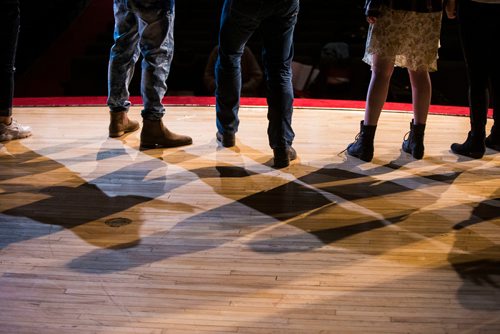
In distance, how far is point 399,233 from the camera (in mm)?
2012

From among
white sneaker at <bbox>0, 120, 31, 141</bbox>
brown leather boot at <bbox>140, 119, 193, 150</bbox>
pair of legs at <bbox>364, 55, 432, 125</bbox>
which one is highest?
pair of legs at <bbox>364, 55, 432, 125</bbox>

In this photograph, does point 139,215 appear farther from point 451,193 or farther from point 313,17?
point 313,17

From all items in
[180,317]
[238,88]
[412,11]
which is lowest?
[180,317]

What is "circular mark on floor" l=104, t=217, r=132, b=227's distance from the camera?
81.4 inches

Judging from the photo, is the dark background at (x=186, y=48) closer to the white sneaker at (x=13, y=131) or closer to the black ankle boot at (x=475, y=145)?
the white sneaker at (x=13, y=131)

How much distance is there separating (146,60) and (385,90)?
1.02m

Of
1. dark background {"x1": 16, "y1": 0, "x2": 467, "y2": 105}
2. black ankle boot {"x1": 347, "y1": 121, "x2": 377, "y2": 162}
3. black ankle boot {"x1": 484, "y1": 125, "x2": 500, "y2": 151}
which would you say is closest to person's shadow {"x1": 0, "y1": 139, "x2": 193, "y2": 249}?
black ankle boot {"x1": 347, "y1": 121, "x2": 377, "y2": 162}

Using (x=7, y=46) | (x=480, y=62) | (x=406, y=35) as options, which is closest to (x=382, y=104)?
(x=406, y=35)

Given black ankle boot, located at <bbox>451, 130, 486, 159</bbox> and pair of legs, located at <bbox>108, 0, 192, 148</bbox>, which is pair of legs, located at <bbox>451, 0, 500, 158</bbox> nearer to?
black ankle boot, located at <bbox>451, 130, 486, 159</bbox>

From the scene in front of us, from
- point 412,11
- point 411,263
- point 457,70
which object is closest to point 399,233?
point 411,263

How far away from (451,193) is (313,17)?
183 inches

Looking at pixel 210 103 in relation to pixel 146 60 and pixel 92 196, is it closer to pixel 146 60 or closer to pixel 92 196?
pixel 146 60

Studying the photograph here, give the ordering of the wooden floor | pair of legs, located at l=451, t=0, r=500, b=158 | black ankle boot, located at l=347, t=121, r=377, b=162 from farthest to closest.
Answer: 1. black ankle boot, located at l=347, t=121, r=377, b=162
2. pair of legs, located at l=451, t=0, r=500, b=158
3. the wooden floor

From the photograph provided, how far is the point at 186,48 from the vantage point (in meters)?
5.39
